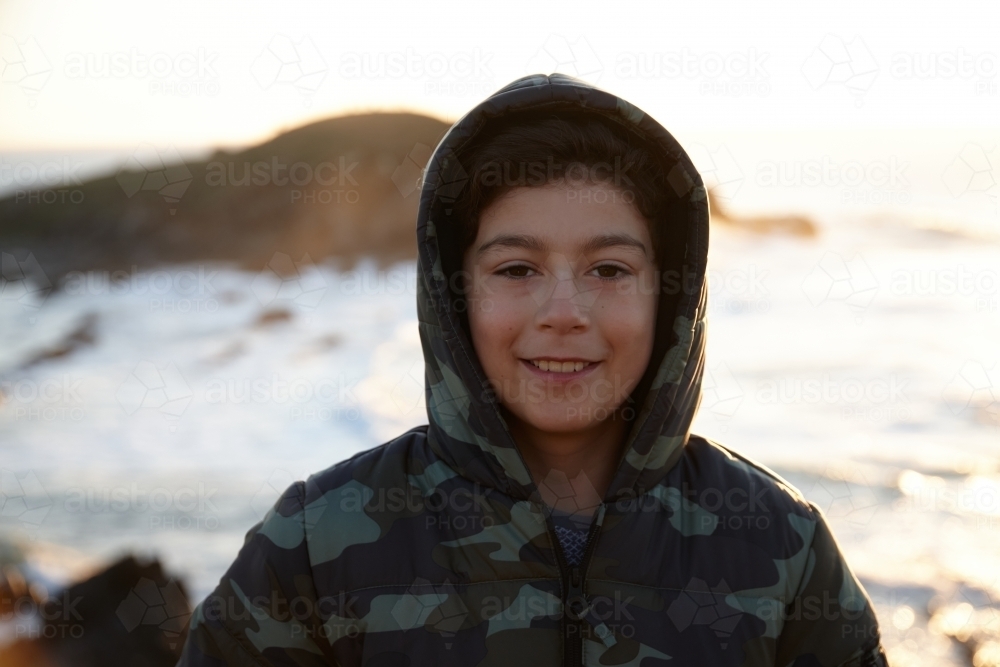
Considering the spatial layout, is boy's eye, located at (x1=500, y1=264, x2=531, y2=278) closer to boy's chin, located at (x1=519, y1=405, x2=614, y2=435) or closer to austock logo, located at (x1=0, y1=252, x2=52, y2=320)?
boy's chin, located at (x1=519, y1=405, x2=614, y2=435)

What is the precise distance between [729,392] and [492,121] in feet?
22.3

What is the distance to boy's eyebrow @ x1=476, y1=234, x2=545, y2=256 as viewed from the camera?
1.81 meters

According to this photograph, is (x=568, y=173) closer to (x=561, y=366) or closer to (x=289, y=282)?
(x=561, y=366)

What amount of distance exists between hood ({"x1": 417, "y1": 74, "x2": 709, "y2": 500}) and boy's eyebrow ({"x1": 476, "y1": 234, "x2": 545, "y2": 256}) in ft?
0.49

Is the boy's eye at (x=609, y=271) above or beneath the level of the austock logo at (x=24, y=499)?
above

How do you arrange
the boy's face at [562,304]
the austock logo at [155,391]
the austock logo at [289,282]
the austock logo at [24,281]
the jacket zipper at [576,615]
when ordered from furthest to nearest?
the austock logo at [24,281] < the austock logo at [289,282] < the austock logo at [155,391] < the boy's face at [562,304] < the jacket zipper at [576,615]

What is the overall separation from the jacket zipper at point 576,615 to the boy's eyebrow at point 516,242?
63cm

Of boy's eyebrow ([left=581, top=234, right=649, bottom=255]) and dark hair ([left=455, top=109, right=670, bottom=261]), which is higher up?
dark hair ([left=455, top=109, right=670, bottom=261])

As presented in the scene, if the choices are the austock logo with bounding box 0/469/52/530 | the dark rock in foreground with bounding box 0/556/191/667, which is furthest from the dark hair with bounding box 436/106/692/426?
the austock logo with bounding box 0/469/52/530

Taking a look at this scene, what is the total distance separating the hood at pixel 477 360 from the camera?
1.84 metres

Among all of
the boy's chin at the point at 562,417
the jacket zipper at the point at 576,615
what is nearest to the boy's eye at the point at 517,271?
the boy's chin at the point at 562,417

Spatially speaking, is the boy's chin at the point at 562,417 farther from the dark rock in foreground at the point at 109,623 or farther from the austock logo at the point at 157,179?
the austock logo at the point at 157,179

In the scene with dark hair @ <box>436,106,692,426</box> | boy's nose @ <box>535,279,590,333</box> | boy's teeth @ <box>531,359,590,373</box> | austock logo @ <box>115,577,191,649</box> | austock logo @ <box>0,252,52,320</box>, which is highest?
dark hair @ <box>436,106,692,426</box>

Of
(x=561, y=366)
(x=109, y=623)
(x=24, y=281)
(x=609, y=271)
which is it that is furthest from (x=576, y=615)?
(x=24, y=281)
